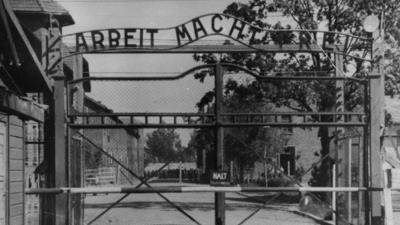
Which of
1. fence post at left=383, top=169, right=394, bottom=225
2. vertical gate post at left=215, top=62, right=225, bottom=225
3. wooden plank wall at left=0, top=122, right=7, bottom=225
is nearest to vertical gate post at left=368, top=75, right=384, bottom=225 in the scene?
fence post at left=383, top=169, right=394, bottom=225

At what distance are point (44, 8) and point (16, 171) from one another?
A: 7459 millimetres

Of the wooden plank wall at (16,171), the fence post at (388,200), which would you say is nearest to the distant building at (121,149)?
the wooden plank wall at (16,171)

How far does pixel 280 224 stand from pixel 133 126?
30.0ft

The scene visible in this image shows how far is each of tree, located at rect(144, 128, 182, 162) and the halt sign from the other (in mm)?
1291

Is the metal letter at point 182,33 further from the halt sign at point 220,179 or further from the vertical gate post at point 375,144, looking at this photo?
the vertical gate post at point 375,144

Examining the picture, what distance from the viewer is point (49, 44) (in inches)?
400

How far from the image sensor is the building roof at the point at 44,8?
59.4 feet

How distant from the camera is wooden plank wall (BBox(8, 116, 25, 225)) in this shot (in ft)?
32.8

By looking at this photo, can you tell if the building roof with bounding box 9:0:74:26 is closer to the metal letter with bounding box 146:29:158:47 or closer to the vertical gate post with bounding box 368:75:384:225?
the metal letter with bounding box 146:29:158:47

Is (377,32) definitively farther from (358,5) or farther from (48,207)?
(358,5)

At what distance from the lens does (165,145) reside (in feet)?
39.9

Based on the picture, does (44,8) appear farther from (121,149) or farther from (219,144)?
(219,144)

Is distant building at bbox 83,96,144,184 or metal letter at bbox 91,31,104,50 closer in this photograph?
metal letter at bbox 91,31,104,50

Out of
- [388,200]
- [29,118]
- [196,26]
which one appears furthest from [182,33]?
[388,200]
